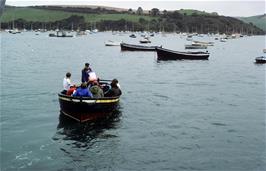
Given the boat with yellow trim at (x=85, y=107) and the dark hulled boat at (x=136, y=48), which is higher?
the dark hulled boat at (x=136, y=48)

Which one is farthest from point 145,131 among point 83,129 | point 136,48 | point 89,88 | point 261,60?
point 136,48

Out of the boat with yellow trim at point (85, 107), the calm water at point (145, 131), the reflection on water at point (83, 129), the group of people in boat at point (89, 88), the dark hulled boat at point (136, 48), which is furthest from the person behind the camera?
the dark hulled boat at point (136, 48)

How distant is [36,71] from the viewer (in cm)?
6050

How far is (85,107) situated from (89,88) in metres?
2.13

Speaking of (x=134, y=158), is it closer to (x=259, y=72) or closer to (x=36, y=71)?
(x=36, y=71)

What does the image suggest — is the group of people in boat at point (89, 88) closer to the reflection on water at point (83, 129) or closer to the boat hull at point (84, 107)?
the boat hull at point (84, 107)

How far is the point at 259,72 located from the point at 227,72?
451 cm

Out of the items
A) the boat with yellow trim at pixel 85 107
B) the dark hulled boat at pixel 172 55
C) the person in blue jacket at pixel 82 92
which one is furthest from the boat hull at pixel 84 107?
the dark hulled boat at pixel 172 55

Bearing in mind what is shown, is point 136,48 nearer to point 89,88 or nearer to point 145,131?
point 89,88

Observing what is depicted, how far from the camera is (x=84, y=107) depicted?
87.6ft

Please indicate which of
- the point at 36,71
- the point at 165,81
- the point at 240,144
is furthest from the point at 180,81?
the point at 240,144

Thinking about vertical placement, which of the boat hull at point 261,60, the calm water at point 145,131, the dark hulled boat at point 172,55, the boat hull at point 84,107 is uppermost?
the dark hulled boat at point 172,55

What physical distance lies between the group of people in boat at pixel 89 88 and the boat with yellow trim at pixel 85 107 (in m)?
0.39

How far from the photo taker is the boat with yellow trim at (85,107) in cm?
2659
